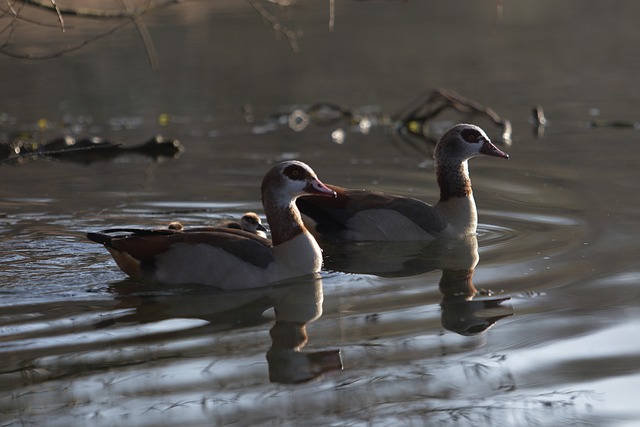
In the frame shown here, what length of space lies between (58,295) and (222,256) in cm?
134

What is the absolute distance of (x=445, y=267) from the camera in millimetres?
9836

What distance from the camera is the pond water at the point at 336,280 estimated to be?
644cm

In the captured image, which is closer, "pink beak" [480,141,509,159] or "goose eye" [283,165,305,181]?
"goose eye" [283,165,305,181]

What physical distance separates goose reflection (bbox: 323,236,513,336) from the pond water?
0.03 meters

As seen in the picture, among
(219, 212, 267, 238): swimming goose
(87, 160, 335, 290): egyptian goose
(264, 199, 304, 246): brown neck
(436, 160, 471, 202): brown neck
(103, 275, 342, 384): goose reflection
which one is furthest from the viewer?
(436, 160, 471, 202): brown neck

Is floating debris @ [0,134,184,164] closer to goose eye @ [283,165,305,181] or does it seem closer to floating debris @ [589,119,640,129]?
floating debris @ [589,119,640,129]

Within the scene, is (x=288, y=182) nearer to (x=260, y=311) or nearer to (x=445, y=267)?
(x=260, y=311)

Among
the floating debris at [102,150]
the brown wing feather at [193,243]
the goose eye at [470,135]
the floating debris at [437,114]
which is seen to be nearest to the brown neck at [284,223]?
the brown wing feather at [193,243]

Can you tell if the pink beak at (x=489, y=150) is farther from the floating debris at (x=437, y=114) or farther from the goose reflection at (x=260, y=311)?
the floating debris at (x=437, y=114)

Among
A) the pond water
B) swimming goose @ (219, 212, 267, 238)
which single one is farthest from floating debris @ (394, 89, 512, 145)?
swimming goose @ (219, 212, 267, 238)

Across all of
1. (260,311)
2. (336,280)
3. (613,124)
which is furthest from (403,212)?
(613,124)

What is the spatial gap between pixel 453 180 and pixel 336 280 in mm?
2411

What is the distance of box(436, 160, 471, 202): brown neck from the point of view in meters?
11.2

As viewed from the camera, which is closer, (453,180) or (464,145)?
(453,180)
